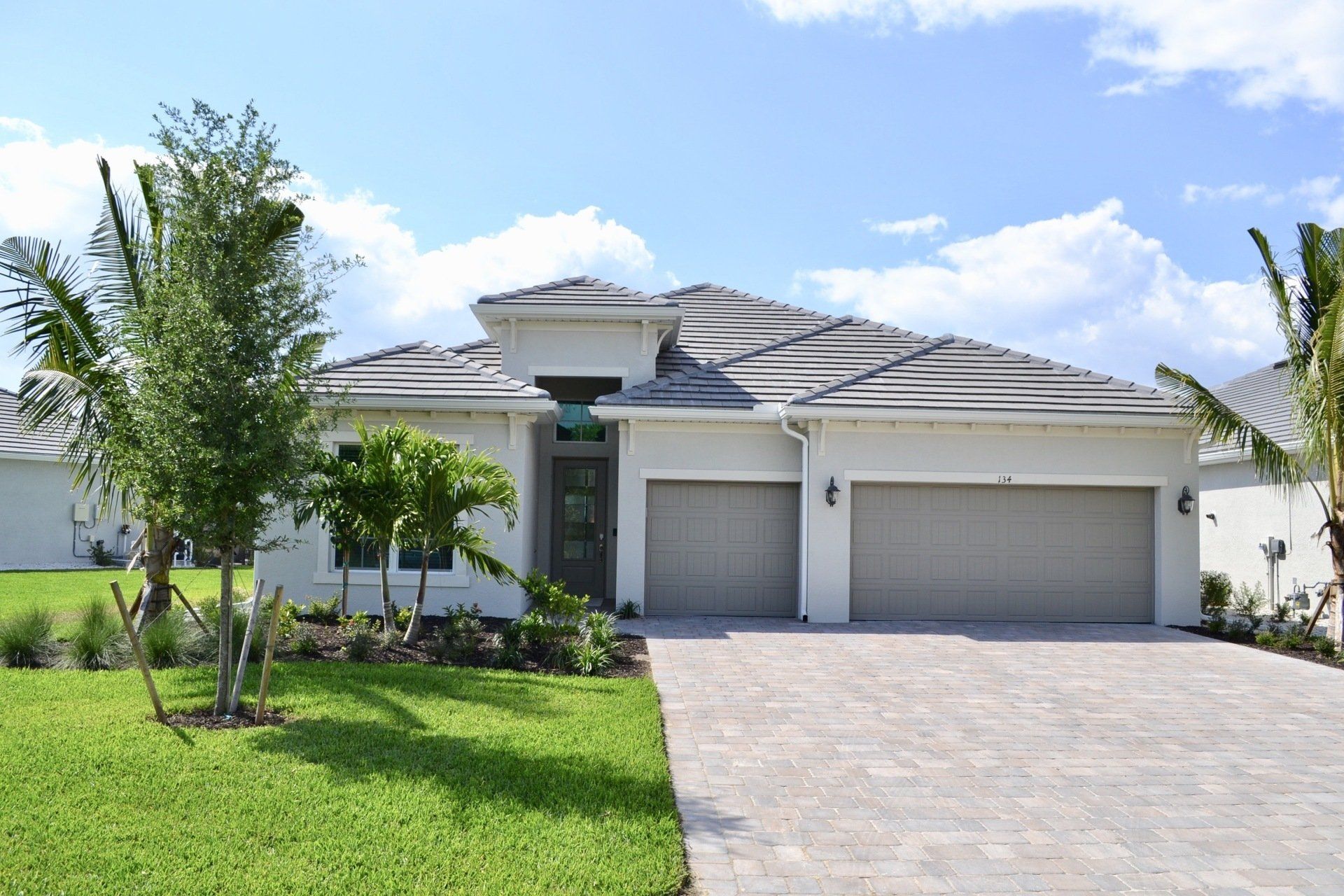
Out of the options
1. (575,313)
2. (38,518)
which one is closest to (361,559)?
(575,313)

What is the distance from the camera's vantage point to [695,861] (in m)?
4.54

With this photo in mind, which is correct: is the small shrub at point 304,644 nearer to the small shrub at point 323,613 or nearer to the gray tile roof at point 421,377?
the small shrub at point 323,613

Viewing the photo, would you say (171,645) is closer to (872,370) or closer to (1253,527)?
(872,370)

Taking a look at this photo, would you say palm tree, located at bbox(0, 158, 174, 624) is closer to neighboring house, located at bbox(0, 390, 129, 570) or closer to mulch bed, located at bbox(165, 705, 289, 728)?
mulch bed, located at bbox(165, 705, 289, 728)

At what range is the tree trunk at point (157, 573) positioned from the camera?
10180 mm

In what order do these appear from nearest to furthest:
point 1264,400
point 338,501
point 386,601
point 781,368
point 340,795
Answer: point 340,795 → point 338,501 → point 386,601 → point 781,368 → point 1264,400

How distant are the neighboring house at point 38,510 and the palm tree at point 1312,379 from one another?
23.7 metres

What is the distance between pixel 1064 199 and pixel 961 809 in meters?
12.1

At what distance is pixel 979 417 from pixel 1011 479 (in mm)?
1194

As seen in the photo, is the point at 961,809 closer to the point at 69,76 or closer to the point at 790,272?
the point at 69,76

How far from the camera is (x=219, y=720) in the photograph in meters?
7.01

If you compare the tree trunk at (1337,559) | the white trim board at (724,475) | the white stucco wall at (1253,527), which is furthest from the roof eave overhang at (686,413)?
the white stucco wall at (1253,527)

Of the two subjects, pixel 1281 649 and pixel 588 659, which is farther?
pixel 1281 649

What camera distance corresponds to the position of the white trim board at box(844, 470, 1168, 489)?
13.5 m
